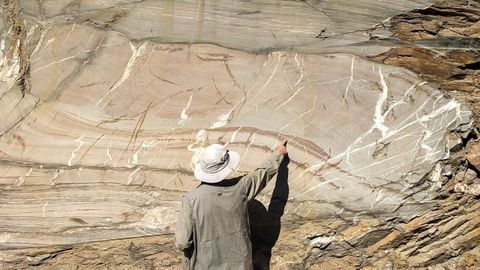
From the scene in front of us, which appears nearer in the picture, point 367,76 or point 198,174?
point 198,174

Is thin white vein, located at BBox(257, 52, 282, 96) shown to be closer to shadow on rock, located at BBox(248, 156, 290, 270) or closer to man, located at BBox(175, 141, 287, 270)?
shadow on rock, located at BBox(248, 156, 290, 270)

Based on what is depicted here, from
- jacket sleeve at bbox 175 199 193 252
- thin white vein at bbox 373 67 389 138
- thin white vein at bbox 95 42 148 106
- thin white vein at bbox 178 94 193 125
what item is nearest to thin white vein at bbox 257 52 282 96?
thin white vein at bbox 178 94 193 125

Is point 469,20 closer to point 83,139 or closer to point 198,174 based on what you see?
point 198,174

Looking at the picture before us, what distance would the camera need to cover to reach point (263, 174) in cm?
411

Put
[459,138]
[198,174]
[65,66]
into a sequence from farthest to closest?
[65,66]
[459,138]
[198,174]

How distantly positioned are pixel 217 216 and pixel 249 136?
92 cm

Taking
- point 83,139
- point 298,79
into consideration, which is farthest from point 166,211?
point 298,79

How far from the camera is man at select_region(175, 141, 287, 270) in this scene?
383 cm

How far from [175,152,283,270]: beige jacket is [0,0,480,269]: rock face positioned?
59 cm

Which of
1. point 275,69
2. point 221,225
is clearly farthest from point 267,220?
point 275,69

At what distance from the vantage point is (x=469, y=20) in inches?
180

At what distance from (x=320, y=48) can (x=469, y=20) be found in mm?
991

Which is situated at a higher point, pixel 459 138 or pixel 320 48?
pixel 320 48

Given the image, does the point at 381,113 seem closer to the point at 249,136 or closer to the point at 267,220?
the point at 249,136
